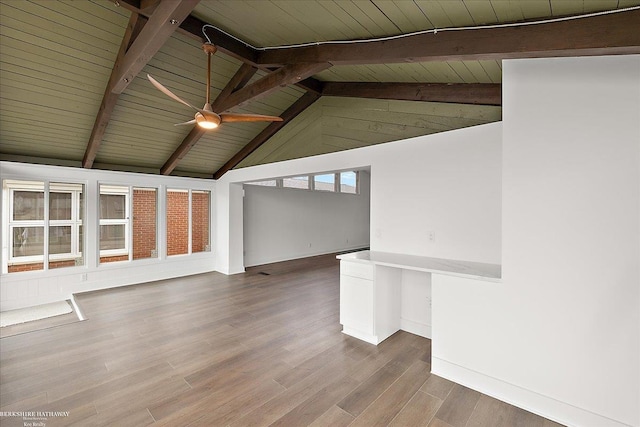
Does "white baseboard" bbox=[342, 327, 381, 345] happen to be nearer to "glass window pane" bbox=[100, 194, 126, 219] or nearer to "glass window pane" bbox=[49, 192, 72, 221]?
"glass window pane" bbox=[100, 194, 126, 219]

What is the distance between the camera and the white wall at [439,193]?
9.53 ft

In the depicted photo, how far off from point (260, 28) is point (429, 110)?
6.88 ft

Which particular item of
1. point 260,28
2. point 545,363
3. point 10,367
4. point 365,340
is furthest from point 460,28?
point 10,367

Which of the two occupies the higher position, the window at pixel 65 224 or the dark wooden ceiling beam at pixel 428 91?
the dark wooden ceiling beam at pixel 428 91

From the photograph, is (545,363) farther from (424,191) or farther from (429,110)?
(429,110)

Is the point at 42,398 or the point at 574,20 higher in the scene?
the point at 574,20

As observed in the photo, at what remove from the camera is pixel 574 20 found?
1696 mm

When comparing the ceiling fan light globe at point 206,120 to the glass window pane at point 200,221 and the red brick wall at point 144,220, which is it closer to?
the red brick wall at point 144,220

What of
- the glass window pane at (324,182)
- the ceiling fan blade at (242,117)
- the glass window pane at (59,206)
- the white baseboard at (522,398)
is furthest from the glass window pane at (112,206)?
the white baseboard at (522,398)

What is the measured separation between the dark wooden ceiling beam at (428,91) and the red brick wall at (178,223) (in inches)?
173

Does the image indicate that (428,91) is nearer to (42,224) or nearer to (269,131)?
(269,131)

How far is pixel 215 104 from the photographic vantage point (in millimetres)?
4398

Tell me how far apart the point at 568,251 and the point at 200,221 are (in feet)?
22.0

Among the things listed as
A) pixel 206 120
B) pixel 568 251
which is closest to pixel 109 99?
pixel 206 120
